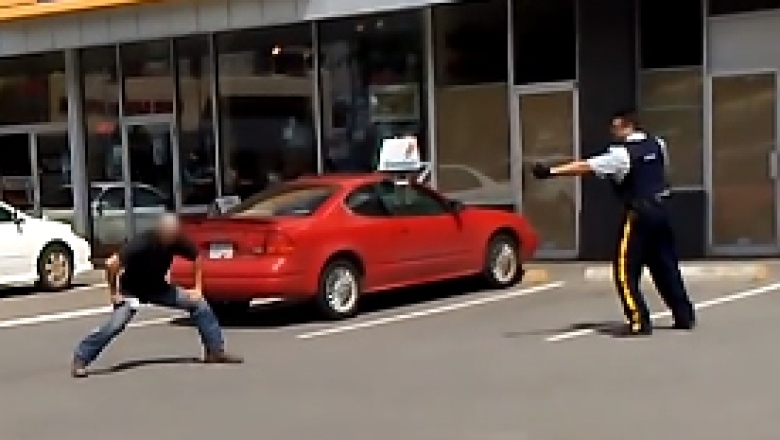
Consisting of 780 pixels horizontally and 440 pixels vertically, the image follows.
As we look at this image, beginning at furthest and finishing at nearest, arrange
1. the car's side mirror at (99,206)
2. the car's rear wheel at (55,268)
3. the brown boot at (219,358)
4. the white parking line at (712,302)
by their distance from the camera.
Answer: the car's side mirror at (99,206), the car's rear wheel at (55,268), the white parking line at (712,302), the brown boot at (219,358)

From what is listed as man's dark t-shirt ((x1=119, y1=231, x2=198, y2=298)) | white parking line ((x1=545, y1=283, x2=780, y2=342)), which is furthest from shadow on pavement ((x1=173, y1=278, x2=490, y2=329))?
white parking line ((x1=545, y1=283, x2=780, y2=342))

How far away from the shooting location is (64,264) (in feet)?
53.2

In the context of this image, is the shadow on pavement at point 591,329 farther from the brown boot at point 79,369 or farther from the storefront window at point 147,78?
the storefront window at point 147,78

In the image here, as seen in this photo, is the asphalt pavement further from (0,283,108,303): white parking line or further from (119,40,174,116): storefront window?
(119,40,174,116): storefront window

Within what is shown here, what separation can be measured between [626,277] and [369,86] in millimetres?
8613

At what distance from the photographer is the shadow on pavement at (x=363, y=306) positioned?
12.2 metres

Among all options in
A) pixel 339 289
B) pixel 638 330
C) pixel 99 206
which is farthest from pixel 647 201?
pixel 99 206

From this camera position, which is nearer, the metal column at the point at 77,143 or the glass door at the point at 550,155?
the glass door at the point at 550,155

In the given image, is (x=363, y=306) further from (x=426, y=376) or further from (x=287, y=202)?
(x=426, y=376)

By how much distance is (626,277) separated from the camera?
393 inches

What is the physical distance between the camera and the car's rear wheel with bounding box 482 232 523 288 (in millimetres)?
13616

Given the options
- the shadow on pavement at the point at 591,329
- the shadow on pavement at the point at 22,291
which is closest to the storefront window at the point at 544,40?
the shadow on pavement at the point at 591,329

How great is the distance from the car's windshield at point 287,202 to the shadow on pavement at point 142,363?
2.39 metres

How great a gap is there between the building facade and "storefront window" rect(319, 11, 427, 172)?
0.08ft
